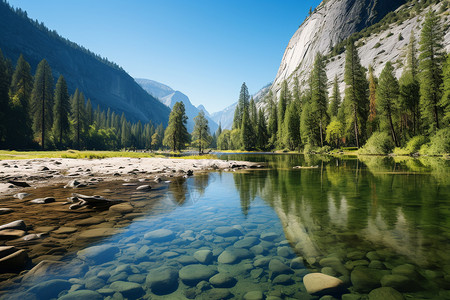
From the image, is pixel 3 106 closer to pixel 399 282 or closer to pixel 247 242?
pixel 247 242

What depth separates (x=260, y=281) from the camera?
10.5 feet

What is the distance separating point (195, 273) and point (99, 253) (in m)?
1.98

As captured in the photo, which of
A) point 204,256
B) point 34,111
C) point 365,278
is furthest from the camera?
point 34,111

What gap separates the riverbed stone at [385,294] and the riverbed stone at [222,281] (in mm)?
1763

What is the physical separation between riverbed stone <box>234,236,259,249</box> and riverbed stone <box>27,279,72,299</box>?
2.82 m

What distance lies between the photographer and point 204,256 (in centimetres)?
396

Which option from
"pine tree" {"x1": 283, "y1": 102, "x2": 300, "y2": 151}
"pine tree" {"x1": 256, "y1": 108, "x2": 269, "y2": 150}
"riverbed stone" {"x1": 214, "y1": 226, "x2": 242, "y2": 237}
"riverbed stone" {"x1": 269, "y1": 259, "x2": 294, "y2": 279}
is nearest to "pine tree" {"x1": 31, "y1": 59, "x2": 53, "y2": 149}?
"riverbed stone" {"x1": 214, "y1": 226, "x2": 242, "y2": 237}

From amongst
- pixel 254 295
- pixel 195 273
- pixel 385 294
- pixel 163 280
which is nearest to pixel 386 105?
pixel 385 294

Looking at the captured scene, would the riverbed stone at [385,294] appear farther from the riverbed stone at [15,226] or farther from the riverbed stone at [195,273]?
the riverbed stone at [15,226]

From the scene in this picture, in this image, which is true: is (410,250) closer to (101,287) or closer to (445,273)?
(445,273)

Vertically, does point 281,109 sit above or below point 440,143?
above

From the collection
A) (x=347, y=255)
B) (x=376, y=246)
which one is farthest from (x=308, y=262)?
(x=376, y=246)

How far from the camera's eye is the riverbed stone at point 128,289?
2.83 m

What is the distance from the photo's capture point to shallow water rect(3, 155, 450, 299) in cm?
296
